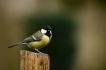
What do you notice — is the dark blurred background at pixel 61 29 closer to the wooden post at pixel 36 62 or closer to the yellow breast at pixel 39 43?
the yellow breast at pixel 39 43

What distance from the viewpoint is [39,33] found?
5445 mm

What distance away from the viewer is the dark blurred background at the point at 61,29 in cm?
796

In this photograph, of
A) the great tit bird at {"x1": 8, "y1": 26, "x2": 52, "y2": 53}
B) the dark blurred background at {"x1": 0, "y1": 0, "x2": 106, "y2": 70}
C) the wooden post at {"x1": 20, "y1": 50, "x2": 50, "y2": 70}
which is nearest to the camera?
the wooden post at {"x1": 20, "y1": 50, "x2": 50, "y2": 70}

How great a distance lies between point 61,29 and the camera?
7.98m

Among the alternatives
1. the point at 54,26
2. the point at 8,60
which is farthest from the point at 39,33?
the point at 8,60

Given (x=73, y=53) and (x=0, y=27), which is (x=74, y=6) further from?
(x=73, y=53)

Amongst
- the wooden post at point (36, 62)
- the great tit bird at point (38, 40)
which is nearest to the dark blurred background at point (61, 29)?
the great tit bird at point (38, 40)

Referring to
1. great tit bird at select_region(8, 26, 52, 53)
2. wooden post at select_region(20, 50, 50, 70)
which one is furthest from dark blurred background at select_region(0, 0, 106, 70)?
wooden post at select_region(20, 50, 50, 70)

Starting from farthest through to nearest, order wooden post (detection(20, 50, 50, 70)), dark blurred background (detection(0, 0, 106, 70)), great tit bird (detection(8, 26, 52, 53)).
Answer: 1. dark blurred background (detection(0, 0, 106, 70))
2. great tit bird (detection(8, 26, 52, 53))
3. wooden post (detection(20, 50, 50, 70))

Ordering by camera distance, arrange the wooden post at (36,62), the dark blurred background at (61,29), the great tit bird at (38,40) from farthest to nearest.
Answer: the dark blurred background at (61,29) < the great tit bird at (38,40) < the wooden post at (36,62)

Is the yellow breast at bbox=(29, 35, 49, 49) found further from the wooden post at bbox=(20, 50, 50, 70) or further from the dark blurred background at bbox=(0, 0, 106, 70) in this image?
the dark blurred background at bbox=(0, 0, 106, 70)

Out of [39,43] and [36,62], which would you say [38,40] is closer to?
[39,43]

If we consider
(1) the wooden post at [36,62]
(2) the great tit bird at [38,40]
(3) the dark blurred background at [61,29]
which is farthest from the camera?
(3) the dark blurred background at [61,29]

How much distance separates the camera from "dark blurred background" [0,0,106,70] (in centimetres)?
796
